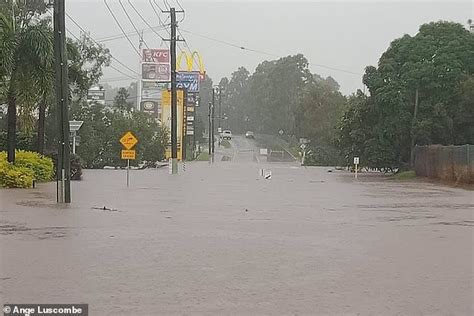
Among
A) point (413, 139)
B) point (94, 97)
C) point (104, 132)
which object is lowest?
point (413, 139)

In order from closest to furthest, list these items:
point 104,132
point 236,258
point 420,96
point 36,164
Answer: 1. point 236,258
2. point 36,164
3. point 420,96
4. point 104,132

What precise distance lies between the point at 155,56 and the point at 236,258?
5179 inches

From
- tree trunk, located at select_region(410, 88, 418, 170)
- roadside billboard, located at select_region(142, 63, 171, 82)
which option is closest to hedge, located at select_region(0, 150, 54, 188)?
tree trunk, located at select_region(410, 88, 418, 170)

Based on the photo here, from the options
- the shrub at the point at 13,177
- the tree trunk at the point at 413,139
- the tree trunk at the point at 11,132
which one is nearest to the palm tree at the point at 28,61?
the tree trunk at the point at 11,132

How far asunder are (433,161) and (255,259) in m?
31.6

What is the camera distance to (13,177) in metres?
26.7

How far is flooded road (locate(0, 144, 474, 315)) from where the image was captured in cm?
831

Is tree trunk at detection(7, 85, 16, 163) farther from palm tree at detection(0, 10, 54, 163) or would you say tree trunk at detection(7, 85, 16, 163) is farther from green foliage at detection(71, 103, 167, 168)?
green foliage at detection(71, 103, 167, 168)

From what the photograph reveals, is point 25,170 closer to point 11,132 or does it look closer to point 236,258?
point 11,132

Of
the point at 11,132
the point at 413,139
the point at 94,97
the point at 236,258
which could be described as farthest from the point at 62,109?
the point at 94,97

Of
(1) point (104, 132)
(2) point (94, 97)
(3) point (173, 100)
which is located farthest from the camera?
(2) point (94, 97)

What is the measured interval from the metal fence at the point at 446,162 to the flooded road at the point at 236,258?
13.6 m

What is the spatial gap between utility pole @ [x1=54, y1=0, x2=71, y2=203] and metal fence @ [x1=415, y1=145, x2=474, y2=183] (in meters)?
20.6

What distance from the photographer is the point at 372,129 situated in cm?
4984
